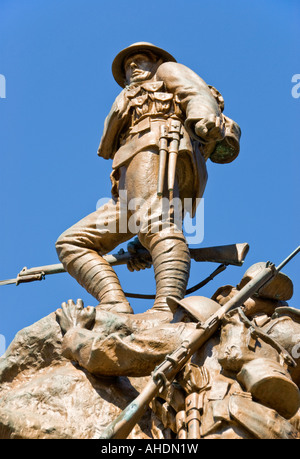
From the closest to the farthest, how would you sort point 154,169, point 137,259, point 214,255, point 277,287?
1. point 277,287
2. point 154,169
3. point 214,255
4. point 137,259

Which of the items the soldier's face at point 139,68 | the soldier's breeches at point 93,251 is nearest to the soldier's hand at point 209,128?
the soldier's breeches at point 93,251

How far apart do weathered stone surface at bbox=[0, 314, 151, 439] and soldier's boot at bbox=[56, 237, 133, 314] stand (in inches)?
31.3

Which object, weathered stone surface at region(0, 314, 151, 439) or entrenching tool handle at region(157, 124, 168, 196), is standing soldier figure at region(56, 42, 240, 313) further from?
weathered stone surface at region(0, 314, 151, 439)

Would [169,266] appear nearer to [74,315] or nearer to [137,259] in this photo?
[74,315]

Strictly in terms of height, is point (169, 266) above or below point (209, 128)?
below

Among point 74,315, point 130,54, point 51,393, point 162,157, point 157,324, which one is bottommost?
point 51,393

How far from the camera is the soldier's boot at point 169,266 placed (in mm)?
8414

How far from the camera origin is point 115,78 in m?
10.8

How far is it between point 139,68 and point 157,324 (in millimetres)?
Result: 3617

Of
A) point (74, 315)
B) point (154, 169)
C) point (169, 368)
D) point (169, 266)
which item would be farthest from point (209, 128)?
point (169, 368)

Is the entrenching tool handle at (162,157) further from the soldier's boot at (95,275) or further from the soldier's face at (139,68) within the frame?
the soldier's face at (139,68)

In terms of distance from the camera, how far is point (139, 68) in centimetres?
1039

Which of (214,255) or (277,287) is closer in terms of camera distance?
(277,287)

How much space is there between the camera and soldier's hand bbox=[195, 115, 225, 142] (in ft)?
29.6
